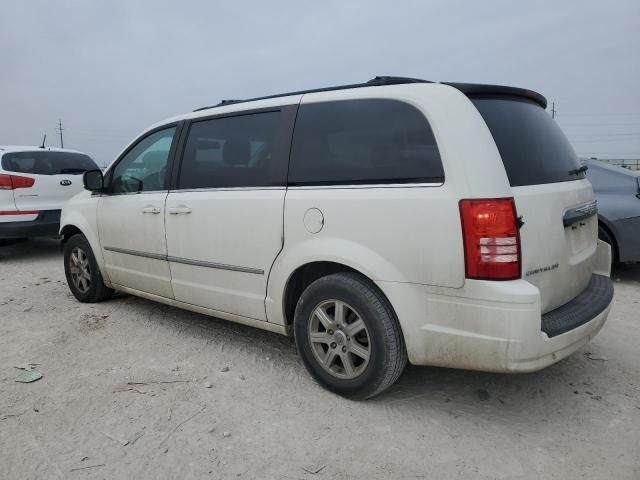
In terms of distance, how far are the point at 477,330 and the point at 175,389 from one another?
1.86m

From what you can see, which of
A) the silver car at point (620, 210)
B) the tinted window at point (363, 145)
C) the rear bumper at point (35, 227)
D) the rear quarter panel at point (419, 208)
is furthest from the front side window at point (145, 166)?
the silver car at point (620, 210)

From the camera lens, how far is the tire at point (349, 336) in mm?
2672

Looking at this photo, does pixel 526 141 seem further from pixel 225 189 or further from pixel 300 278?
pixel 225 189

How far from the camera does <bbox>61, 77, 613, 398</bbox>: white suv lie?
7.85 ft

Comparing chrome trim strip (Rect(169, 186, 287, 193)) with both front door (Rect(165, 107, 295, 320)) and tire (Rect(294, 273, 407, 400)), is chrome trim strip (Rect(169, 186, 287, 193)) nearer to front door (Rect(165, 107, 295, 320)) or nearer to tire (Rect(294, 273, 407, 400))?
front door (Rect(165, 107, 295, 320))

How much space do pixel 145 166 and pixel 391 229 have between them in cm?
251

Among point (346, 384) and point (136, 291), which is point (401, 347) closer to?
point (346, 384)

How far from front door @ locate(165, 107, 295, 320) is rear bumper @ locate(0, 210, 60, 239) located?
4.44 metres

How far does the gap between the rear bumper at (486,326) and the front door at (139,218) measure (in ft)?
6.86

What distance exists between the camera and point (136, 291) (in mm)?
4344

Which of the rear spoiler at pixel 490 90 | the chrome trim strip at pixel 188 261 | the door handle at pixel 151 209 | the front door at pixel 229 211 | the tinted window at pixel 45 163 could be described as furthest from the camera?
the tinted window at pixel 45 163

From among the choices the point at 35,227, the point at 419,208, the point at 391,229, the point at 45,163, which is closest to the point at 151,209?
A: the point at 391,229

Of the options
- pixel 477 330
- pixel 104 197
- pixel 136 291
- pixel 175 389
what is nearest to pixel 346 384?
pixel 477 330

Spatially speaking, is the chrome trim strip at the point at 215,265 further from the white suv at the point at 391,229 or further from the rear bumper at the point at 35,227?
the rear bumper at the point at 35,227
